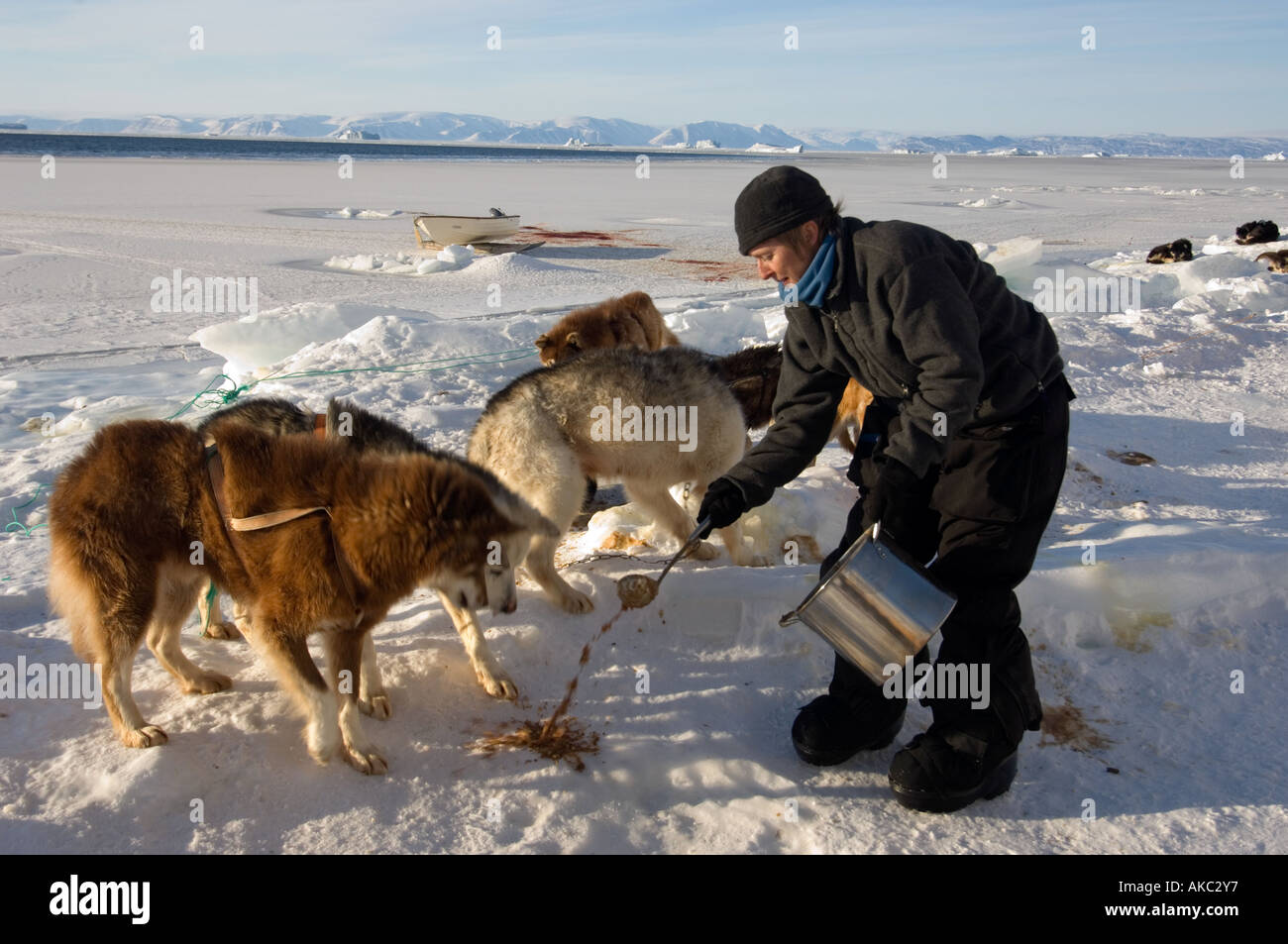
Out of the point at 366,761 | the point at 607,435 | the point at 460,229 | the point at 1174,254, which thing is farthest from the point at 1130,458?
the point at 460,229

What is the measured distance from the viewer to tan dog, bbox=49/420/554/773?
9.89ft

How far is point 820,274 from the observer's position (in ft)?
9.55

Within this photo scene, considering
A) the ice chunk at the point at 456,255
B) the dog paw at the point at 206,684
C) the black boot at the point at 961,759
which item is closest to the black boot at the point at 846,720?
the black boot at the point at 961,759

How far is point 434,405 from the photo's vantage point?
7.92 m

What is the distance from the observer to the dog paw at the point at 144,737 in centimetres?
326

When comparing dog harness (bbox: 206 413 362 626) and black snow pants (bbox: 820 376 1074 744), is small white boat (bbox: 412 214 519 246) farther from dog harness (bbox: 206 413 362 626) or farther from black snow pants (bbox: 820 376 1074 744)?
black snow pants (bbox: 820 376 1074 744)

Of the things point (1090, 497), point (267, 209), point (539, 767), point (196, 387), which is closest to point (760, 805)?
point (539, 767)

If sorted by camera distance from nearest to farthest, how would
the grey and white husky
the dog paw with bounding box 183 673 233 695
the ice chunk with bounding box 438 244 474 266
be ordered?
the dog paw with bounding box 183 673 233 695 < the grey and white husky < the ice chunk with bounding box 438 244 474 266

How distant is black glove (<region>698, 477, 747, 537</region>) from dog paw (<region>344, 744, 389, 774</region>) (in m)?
1.42

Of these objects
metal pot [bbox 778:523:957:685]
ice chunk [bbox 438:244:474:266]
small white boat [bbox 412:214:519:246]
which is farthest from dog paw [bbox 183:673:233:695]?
small white boat [bbox 412:214:519:246]

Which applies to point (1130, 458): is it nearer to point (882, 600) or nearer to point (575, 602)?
point (575, 602)

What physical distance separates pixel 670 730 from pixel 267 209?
2988 cm

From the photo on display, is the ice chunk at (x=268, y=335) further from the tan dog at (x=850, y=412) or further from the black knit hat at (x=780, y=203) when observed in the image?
the black knit hat at (x=780, y=203)

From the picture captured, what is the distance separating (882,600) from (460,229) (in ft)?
62.0
